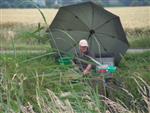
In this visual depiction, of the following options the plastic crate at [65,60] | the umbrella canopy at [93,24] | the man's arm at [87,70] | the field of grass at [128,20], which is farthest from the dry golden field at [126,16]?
the plastic crate at [65,60]

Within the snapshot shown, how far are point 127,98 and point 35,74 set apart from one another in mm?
776

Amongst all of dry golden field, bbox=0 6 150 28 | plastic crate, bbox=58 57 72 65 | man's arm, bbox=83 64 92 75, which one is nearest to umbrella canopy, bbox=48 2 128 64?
man's arm, bbox=83 64 92 75

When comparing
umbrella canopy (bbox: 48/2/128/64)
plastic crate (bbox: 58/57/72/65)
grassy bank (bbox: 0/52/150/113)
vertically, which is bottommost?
umbrella canopy (bbox: 48/2/128/64)

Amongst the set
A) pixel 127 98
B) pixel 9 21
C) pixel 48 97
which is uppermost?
pixel 48 97

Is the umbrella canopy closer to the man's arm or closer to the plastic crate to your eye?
the man's arm

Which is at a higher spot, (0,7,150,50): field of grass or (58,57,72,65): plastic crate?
(58,57,72,65): plastic crate

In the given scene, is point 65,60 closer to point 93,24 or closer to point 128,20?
point 93,24

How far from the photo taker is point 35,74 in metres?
3.09

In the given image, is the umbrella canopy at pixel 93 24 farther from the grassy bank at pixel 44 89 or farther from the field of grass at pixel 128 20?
the grassy bank at pixel 44 89

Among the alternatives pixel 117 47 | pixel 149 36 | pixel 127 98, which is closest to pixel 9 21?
pixel 149 36

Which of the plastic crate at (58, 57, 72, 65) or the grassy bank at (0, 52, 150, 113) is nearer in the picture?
the grassy bank at (0, 52, 150, 113)

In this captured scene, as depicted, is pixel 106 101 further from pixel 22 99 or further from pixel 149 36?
pixel 149 36

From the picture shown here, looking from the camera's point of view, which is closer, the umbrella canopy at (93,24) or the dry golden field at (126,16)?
the umbrella canopy at (93,24)

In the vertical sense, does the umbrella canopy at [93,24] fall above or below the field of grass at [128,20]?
above
